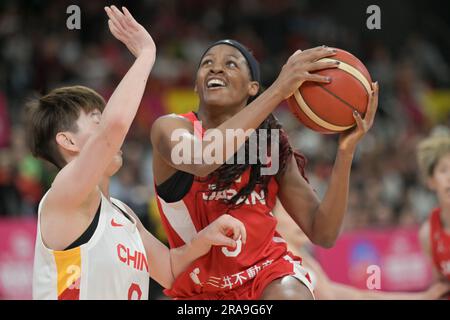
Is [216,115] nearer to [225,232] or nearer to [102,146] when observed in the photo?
[225,232]

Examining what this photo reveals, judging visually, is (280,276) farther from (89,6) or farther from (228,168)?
(89,6)

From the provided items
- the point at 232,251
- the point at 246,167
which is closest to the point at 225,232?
the point at 232,251

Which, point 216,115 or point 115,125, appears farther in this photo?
point 216,115

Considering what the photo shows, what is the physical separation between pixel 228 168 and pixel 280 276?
0.62 metres

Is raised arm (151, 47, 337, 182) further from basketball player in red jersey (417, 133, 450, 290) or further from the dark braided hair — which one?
basketball player in red jersey (417, 133, 450, 290)

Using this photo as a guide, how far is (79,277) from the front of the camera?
3.48m

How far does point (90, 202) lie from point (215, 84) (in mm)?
1011

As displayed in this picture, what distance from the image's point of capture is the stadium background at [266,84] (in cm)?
935

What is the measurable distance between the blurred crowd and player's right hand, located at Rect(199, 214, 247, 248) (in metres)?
5.49

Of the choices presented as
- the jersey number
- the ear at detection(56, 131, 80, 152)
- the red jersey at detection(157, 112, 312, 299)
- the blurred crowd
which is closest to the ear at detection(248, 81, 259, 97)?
the red jersey at detection(157, 112, 312, 299)

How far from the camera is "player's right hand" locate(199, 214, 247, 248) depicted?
3754 mm

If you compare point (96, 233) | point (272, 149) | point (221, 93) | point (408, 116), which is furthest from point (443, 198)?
point (408, 116)

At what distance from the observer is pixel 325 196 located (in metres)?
4.25

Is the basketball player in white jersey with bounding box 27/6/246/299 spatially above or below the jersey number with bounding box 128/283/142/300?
above
